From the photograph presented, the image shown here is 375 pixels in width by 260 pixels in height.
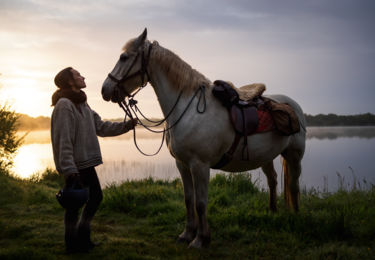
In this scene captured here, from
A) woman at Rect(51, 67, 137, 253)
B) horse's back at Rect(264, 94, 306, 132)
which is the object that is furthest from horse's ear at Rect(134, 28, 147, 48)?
horse's back at Rect(264, 94, 306, 132)

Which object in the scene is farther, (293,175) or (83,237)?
(293,175)

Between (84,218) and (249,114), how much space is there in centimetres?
264

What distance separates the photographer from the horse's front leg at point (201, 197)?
3.56 meters

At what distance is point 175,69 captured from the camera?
3682 millimetres

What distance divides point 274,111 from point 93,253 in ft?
10.7

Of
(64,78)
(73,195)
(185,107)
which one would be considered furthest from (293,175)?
(64,78)

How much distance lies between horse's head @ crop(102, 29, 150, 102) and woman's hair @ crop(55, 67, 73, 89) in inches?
16.9

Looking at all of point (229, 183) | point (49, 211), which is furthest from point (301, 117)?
point (49, 211)

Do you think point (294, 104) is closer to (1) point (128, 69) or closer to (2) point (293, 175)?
(2) point (293, 175)

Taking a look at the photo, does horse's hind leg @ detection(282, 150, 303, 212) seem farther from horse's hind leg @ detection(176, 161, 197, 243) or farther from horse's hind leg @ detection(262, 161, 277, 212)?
horse's hind leg @ detection(176, 161, 197, 243)

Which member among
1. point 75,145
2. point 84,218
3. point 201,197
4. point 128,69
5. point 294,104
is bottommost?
point 84,218

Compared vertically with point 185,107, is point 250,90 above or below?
above

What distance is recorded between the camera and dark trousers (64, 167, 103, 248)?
11.6 feet

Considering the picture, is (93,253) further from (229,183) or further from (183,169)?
(229,183)
